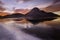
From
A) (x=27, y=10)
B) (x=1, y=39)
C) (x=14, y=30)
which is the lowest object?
(x=1, y=39)

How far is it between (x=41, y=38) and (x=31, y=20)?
0.76 feet

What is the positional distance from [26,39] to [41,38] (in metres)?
0.17

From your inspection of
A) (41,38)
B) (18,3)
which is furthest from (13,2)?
(41,38)

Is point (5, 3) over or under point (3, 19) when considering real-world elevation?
over

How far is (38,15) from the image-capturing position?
1584mm

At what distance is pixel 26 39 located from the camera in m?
1.53

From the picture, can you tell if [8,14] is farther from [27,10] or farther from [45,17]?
[45,17]

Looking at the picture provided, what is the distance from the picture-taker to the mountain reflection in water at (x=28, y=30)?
1.53m

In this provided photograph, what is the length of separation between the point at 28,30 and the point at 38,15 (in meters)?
0.21

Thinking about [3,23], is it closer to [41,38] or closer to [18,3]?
[18,3]

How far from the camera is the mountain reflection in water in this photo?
1.53 metres

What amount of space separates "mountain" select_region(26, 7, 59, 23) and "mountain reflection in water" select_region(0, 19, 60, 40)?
5 cm

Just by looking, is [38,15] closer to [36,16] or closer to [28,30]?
[36,16]

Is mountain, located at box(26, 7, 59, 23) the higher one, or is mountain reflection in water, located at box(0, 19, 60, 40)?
mountain, located at box(26, 7, 59, 23)
